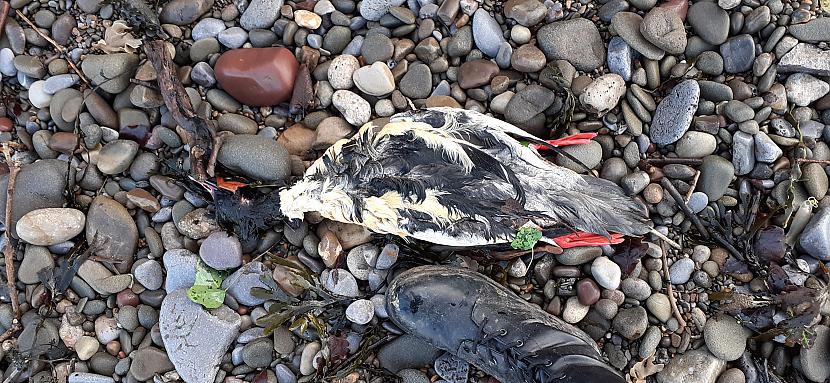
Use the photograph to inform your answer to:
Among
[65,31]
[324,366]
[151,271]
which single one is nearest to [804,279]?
[324,366]

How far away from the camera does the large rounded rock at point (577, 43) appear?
3648mm

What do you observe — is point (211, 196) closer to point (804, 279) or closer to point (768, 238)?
point (768, 238)

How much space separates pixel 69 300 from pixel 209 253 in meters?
1.01

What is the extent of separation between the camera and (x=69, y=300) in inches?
146

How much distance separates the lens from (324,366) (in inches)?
138

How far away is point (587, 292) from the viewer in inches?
137

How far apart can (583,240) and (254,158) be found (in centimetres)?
208

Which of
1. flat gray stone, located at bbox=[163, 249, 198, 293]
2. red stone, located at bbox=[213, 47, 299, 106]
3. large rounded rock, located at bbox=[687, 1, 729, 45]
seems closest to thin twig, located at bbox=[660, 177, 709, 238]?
large rounded rock, located at bbox=[687, 1, 729, 45]

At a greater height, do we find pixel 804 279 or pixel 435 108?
pixel 435 108

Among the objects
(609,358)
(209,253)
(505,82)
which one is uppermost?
(505,82)

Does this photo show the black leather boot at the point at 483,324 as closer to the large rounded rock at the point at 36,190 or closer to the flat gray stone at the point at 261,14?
the flat gray stone at the point at 261,14

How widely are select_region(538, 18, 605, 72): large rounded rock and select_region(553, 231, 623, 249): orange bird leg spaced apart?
3.63 feet

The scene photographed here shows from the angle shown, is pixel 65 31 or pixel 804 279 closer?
pixel 804 279

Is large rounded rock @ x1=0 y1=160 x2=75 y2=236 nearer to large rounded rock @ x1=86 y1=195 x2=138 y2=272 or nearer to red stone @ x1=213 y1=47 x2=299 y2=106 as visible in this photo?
large rounded rock @ x1=86 y1=195 x2=138 y2=272
